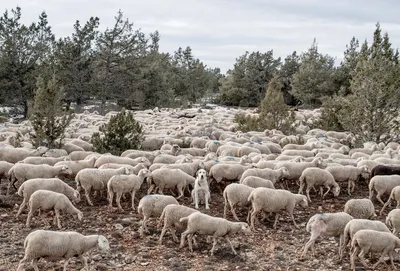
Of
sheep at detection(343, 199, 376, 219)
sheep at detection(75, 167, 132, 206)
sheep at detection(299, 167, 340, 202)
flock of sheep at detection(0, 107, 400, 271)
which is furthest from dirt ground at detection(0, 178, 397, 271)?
sheep at detection(299, 167, 340, 202)

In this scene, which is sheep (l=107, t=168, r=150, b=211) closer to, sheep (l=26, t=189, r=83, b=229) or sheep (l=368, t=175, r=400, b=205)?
sheep (l=26, t=189, r=83, b=229)

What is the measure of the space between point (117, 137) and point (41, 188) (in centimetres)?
705

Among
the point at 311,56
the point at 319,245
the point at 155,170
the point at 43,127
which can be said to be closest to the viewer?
the point at 319,245

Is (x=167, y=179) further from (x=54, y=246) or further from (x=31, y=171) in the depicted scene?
Result: (x=54, y=246)

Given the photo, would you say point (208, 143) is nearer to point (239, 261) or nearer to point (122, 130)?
point (122, 130)

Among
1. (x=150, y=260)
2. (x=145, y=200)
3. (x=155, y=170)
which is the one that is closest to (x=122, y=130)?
(x=155, y=170)

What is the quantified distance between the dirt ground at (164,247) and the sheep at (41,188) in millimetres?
380

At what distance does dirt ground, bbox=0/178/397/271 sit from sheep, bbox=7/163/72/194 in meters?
A: 0.68

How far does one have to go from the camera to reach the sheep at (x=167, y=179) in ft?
39.6

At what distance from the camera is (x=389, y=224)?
10367mm

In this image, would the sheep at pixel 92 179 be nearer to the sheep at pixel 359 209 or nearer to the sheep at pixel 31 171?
the sheep at pixel 31 171

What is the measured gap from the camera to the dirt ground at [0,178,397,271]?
28.6ft

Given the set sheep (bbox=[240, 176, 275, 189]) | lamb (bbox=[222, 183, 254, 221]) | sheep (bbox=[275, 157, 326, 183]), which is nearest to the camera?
lamb (bbox=[222, 183, 254, 221])

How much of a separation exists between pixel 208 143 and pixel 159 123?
32.4 feet
